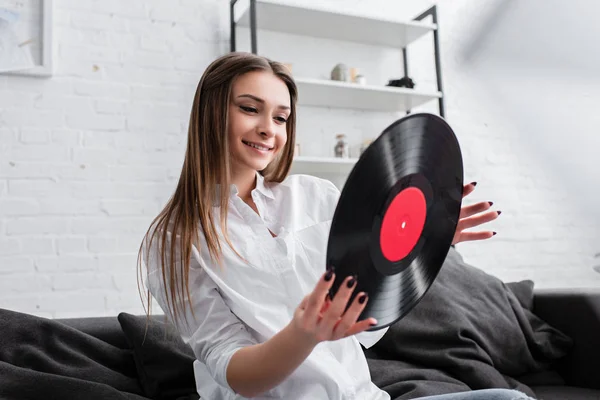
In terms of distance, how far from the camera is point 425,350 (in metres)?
1.62

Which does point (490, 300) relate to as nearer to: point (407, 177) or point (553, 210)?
point (407, 177)

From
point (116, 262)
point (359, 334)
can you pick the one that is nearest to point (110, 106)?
point (116, 262)

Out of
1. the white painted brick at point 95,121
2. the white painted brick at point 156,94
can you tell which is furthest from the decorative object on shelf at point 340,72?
the white painted brick at point 95,121

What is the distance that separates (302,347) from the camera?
2.43 feet

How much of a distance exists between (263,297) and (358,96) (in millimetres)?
2032

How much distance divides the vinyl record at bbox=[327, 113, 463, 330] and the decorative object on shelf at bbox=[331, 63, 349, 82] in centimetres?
210

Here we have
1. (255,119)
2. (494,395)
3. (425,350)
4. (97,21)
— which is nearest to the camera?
(494,395)

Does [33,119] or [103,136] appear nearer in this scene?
[33,119]

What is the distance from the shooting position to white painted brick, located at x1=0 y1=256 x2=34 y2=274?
7.53 ft

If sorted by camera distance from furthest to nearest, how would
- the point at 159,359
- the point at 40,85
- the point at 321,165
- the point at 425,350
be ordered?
the point at 321,165 < the point at 40,85 < the point at 425,350 < the point at 159,359

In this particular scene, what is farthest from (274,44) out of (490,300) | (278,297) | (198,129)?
(278,297)

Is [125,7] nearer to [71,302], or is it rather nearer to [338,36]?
[338,36]

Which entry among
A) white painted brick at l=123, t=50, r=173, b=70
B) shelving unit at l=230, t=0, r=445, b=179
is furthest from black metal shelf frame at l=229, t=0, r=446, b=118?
white painted brick at l=123, t=50, r=173, b=70

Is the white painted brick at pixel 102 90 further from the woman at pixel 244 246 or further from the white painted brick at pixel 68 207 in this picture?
the woman at pixel 244 246
